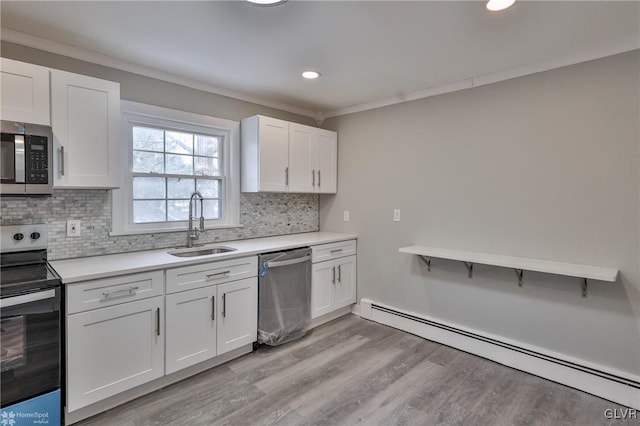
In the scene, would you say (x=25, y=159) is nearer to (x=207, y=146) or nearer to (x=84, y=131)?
(x=84, y=131)

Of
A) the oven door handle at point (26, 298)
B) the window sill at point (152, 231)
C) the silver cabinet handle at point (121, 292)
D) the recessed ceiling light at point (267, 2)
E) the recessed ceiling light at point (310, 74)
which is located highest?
the recessed ceiling light at point (310, 74)

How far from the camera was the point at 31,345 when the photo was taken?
1725 millimetres

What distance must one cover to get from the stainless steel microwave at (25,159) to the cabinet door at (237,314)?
1.29 m

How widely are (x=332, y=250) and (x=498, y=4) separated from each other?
2441 mm

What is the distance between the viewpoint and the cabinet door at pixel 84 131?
2.07 metres

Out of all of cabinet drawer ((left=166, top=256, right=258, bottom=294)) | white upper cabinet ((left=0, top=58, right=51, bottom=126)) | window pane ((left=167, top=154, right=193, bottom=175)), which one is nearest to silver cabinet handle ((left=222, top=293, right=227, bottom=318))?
cabinet drawer ((left=166, top=256, right=258, bottom=294))

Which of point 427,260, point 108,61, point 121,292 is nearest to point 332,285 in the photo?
point 427,260

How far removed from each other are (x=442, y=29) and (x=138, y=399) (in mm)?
3019

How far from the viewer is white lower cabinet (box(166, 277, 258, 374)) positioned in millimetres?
2318

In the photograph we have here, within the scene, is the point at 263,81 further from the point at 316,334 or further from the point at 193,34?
the point at 316,334

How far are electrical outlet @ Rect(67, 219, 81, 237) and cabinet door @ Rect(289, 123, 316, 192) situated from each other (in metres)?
1.82

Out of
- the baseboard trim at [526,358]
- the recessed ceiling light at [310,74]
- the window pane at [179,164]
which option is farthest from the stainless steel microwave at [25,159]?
the baseboard trim at [526,358]

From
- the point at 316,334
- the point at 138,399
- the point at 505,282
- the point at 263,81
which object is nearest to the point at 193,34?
the point at 263,81

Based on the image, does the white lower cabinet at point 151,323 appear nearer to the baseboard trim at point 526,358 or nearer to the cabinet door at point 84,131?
the cabinet door at point 84,131
